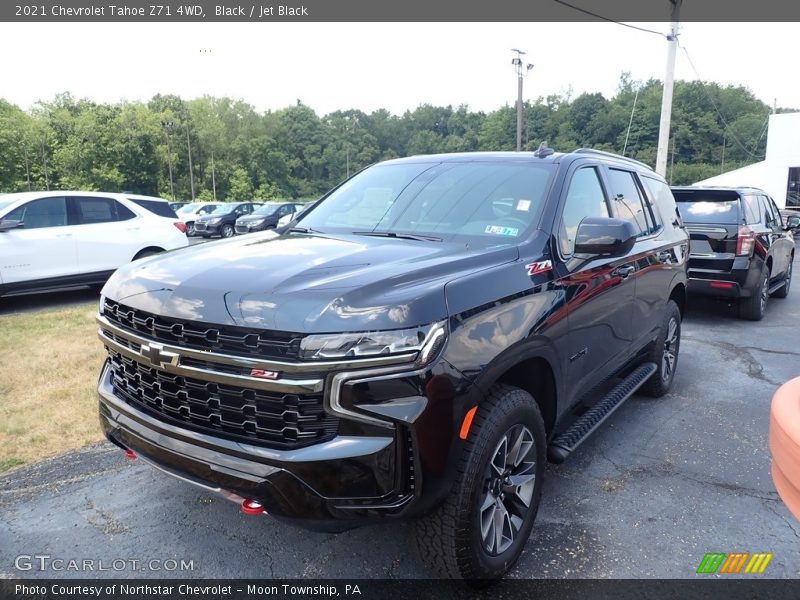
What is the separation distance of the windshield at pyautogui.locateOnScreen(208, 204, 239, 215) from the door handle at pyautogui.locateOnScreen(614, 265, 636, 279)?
2558 cm

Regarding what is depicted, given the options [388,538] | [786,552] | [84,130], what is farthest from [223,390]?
[84,130]

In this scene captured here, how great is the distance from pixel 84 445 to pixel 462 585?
2854 millimetres

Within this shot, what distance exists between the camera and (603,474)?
3.60 metres

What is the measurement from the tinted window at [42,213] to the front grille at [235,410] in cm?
737

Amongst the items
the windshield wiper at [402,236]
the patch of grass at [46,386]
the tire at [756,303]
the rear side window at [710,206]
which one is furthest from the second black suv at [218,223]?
the windshield wiper at [402,236]

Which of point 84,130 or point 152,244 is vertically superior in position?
point 84,130

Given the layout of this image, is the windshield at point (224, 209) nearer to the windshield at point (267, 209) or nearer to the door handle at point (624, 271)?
the windshield at point (267, 209)

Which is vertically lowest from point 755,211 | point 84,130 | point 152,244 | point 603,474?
point 603,474

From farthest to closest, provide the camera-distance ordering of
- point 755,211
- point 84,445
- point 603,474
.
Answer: point 755,211 < point 84,445 < point 603,474

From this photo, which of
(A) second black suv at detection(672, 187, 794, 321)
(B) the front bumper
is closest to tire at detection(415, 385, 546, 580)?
(B) the front bumper

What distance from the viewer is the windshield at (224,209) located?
27609 millimetres

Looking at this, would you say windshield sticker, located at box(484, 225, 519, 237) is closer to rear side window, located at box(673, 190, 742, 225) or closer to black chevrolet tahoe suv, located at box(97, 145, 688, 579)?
black chevrolet tahoe suv, located at box(97, 145, 688, 579)

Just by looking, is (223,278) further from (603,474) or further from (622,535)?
(603,474)

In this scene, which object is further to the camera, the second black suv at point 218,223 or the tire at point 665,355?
the second black suv at point 218,223
